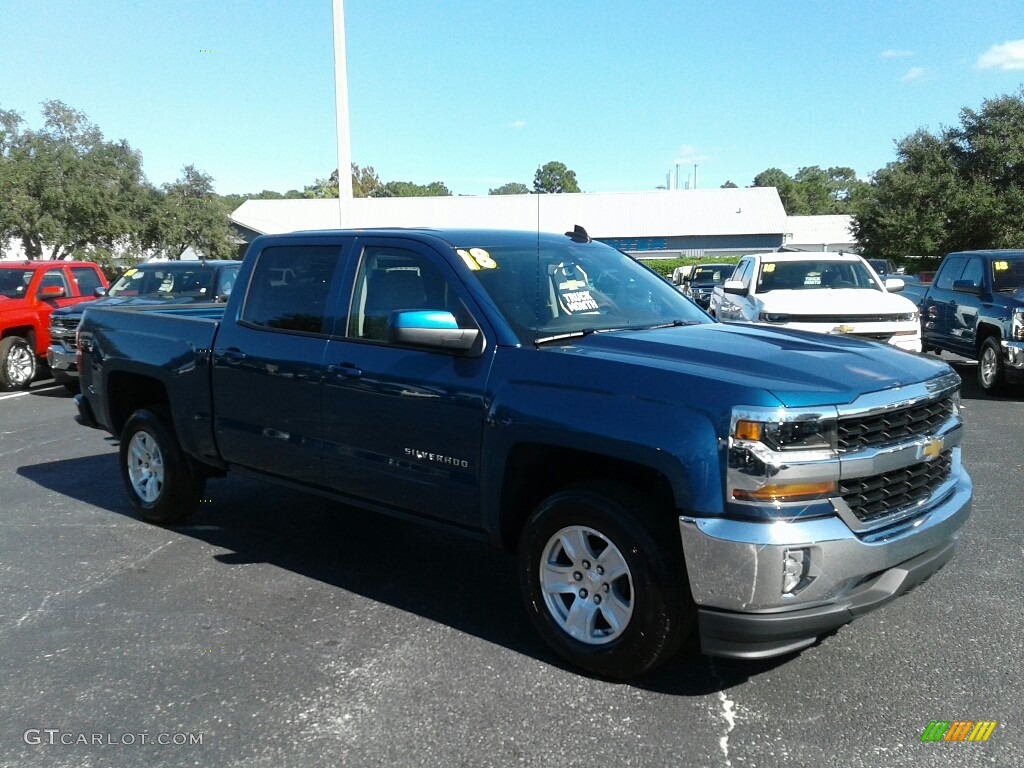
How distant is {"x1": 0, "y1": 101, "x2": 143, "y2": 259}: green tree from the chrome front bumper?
1376 inches

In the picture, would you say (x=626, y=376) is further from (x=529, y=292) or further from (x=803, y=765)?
(x=803, y=765)

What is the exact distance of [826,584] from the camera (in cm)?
332

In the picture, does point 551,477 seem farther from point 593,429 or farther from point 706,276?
point 706,276

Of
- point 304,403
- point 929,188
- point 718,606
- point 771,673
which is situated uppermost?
point 929,188

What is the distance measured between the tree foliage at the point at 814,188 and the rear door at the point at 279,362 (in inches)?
3894

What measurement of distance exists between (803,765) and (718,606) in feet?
1.98

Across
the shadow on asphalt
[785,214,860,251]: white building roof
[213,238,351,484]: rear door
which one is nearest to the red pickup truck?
the shadow on asphalt

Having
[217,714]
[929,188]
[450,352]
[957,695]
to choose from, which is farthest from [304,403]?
[929,188]

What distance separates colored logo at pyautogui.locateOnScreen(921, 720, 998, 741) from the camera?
11.0ft

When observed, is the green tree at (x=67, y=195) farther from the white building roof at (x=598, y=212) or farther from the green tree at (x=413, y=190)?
the green tree at (x=413, y=190)

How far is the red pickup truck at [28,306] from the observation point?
13055 millimetres

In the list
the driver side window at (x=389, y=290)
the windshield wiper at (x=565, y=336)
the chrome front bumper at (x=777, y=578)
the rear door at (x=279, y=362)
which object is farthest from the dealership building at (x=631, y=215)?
the chrome front bumper at (x=777, y=578)

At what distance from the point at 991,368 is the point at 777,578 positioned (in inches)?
380

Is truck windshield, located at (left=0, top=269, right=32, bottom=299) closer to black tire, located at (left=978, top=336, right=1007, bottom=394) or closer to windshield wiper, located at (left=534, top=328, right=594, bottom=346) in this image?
windshield wiper, located at (left=534, top=328, right=594, bottom=346)
